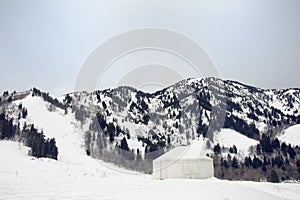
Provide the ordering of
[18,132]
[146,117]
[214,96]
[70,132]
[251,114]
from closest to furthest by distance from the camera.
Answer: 1. [18,132]
2. [70,132]
3. [146,117]
4. [251,114]
5. [214,96]

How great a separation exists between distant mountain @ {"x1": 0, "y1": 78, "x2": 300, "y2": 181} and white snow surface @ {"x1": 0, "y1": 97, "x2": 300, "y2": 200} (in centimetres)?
683

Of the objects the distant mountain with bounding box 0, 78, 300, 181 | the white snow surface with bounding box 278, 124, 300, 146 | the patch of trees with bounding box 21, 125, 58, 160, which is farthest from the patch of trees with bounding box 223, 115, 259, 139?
the patch of trees with bounding box 21, 125, 58, 160

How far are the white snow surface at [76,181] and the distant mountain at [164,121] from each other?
22.4ft

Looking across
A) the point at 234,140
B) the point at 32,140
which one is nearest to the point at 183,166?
the point at 32,140

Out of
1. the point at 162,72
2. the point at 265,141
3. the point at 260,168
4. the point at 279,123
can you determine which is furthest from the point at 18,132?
the point at 279,123

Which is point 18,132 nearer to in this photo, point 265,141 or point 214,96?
point 265,141

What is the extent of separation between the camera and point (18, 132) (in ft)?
171

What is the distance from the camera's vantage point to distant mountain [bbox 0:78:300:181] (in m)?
85.8

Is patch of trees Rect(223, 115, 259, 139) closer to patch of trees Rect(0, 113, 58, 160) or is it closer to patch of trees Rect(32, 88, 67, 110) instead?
patch of trees Rect(32, 88, 67, 110)

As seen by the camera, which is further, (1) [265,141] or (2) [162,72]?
(1) [265,141]

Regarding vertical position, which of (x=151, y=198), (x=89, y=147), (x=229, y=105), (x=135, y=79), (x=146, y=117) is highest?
(x=229, y=105)

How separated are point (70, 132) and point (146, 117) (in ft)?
224

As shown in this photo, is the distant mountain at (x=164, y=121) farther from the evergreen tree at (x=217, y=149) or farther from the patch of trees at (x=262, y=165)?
the patch of trees at (x=262, y=165)

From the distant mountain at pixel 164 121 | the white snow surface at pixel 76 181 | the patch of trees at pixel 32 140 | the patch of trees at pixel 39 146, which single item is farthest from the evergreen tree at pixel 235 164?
the patch of trees at pixel 39 146
